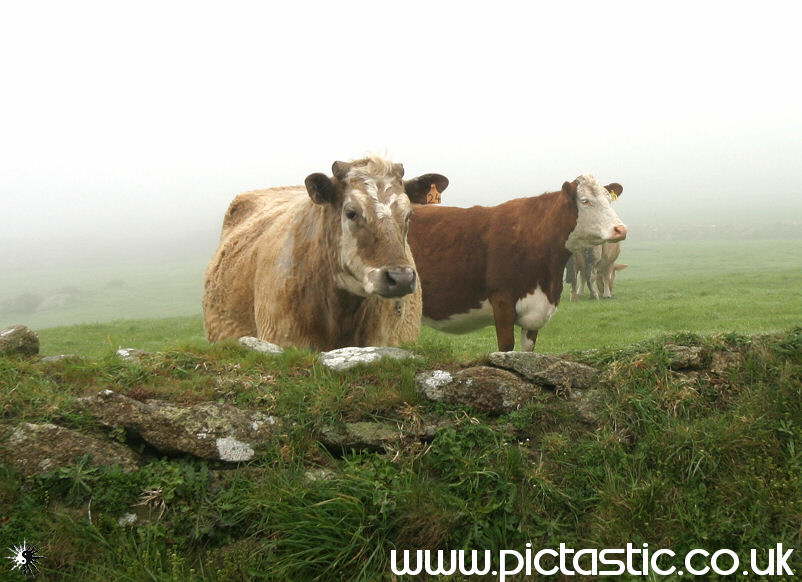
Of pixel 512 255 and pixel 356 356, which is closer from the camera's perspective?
pixel 356 356

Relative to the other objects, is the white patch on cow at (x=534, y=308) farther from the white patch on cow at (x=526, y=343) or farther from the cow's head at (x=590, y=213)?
the cow's head at (x=590, y=213)

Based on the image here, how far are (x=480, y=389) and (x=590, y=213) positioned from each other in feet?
19.6

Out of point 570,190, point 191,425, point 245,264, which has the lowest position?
point 191,425

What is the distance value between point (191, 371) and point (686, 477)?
146 inches

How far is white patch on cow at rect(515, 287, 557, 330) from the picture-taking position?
991cm

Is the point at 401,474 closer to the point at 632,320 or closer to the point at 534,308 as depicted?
the point at 534,308

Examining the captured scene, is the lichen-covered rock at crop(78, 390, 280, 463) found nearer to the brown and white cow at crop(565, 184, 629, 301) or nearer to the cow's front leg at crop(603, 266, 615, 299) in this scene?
the brown and white cow at crop(565, 184, 629, 301)

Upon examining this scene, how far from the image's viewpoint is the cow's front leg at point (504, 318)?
9.89 metres

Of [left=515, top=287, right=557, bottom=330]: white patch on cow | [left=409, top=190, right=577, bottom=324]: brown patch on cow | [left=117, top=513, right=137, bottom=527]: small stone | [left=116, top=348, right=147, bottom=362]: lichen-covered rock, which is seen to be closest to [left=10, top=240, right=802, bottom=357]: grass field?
[left=116, top=348, right=147, bottom=362]: lichen-covered rock

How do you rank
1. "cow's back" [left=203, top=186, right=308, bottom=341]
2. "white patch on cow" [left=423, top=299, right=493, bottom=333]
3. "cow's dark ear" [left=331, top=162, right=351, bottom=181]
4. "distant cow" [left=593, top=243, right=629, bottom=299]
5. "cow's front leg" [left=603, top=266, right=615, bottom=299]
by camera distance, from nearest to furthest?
1. "cow's dark ear" [left=331, top=162, right=351, bottom=181]
2. "cow's back" [left=203, top=186, right=308, bottom=341]
3. "white patch on cow" [left=423, top=299, right=493, bottom=333]
4. "distant cow" [left=593, top=243, right=629, bottom=299]
5. "cow's front leg" [left=603, top=266, right=615, bottom=299]

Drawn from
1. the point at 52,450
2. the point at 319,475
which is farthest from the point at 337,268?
the point at 52,450

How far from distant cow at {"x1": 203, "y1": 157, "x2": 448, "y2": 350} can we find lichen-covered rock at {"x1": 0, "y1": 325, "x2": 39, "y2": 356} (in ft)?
7.15

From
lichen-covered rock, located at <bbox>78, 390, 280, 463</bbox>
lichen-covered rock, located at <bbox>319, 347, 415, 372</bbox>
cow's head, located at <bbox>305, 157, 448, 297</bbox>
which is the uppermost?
cow's head, located at <bbox>305, 157, 448, 297</bbox>

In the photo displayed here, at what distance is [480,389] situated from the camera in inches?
183
